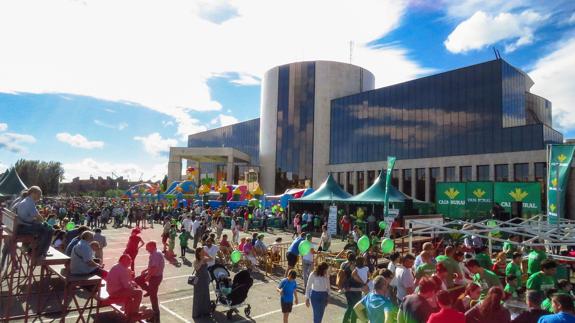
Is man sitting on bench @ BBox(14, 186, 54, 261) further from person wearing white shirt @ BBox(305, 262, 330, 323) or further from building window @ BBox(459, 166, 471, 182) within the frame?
building window @ BBox(459, 166, 471, 182)

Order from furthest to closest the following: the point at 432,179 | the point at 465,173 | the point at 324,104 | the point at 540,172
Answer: the point at 324,104, the point at 432,179, the point at 465,173, the point at 540,172

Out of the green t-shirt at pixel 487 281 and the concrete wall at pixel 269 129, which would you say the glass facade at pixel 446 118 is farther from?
the green t-shirt at pixel 487 281

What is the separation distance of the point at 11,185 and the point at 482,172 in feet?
127

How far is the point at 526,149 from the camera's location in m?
32.7

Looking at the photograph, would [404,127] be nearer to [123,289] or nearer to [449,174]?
[449,174]

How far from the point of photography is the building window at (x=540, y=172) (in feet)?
103

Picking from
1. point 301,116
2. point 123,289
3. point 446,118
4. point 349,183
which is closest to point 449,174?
point 446,118

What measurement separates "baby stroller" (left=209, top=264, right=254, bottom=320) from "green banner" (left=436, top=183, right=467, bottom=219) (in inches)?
585

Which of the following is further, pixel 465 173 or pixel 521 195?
pixel 465 173

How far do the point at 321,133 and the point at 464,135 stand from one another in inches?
792

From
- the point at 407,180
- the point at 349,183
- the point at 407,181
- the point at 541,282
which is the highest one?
the point at 407,180

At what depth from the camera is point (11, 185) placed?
74.7 ft

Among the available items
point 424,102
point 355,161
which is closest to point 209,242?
point 424,102

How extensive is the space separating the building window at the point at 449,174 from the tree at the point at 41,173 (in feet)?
288
